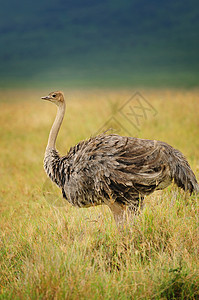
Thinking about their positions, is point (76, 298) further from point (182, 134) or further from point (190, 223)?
point (182, 134)

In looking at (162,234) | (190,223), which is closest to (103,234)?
(162,234)

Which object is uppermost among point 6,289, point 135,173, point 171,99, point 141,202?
point 171,99

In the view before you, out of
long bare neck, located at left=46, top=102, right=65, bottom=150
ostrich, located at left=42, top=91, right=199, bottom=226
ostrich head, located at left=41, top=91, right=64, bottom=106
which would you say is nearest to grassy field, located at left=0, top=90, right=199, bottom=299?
ostrich, located at left=42, top=91, right=199, bottom=226

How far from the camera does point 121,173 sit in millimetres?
4332

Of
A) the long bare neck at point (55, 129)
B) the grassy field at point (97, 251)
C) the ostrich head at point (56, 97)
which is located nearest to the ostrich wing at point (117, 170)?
the grassy field at point (97, 251)

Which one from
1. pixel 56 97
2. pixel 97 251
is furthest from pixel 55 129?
pixel 97 251

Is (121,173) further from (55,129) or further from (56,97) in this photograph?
(56,97)

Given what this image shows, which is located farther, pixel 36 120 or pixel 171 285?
pixel 36 120

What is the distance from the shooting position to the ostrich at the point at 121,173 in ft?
14.3

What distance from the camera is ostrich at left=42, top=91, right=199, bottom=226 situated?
14.3 ft

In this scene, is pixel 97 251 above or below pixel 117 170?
below

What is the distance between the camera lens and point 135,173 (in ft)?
14.3

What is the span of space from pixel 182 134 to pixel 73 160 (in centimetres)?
699

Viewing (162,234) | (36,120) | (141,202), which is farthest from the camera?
(36,120)
